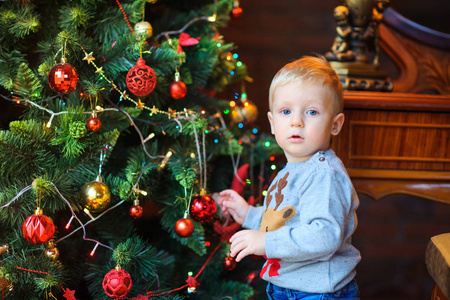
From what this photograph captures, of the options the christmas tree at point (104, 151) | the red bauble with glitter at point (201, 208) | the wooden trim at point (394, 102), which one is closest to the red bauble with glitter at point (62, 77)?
Answer: the christmas tree at point (104, 151)

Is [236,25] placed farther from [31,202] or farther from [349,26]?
[31,202]

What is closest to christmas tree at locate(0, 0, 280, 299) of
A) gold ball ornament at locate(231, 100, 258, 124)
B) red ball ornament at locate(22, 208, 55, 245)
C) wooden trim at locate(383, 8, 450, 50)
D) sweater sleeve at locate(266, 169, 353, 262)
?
red ball ornament at locate(22, 208, 55, 245)

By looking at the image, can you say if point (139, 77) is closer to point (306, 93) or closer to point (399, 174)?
point (306, 93)

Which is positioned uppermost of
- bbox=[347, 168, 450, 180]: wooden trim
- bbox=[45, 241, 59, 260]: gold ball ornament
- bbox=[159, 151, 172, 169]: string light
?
bbox=[159, 151, 172, 169]: string light

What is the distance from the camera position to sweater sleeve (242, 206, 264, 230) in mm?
1048

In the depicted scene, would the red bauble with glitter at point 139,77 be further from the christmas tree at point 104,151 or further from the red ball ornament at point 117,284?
the red ball ornament at point 117,284

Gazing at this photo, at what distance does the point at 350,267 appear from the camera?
0.88 meters

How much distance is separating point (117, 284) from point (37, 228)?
7.7 inches

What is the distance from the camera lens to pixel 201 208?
3.40 ft

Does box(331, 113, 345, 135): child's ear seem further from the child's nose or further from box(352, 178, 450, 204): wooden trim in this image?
box(352, 178, 450, 204): wooden trim

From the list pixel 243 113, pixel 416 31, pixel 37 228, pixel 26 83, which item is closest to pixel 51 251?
pixel 37 228

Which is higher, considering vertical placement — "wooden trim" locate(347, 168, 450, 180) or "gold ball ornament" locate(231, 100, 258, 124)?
"wooden trim" locate(347, 168, 450, 180)

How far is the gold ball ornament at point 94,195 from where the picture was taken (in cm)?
95

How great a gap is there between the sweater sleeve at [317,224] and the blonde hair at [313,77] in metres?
0.15
